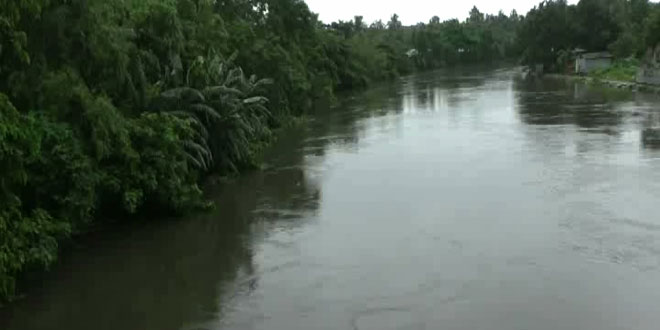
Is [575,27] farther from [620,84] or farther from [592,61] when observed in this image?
[620,84]

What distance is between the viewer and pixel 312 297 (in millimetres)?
11883

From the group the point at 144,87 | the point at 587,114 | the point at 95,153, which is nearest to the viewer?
the point at 95,153

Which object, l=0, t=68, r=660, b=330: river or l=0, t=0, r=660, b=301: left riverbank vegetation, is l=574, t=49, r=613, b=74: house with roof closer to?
l=0, t=68, r=660, b=330: river

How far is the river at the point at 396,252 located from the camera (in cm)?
1116

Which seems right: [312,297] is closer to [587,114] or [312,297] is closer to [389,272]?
[389,272]

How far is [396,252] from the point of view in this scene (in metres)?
14.1

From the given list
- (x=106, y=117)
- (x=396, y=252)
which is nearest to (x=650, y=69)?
(x=396, y=252)

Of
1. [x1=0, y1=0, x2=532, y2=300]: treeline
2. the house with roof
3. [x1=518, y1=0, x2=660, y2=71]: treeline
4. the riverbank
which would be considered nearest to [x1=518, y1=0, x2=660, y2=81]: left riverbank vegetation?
[x1=518, y1=0, x2=660, y2=71]: treeline

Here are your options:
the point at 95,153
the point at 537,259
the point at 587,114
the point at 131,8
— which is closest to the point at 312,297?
the point at 537,259

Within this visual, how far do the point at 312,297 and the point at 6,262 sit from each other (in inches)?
178

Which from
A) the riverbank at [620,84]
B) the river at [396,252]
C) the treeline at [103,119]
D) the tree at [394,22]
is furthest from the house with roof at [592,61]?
the tree at [394,22]

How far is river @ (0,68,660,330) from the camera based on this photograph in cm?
1116

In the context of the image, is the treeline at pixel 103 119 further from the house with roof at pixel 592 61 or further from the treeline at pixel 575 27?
the treeline at pixel 575 27

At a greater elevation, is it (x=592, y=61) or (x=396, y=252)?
(x=592, y=61)
